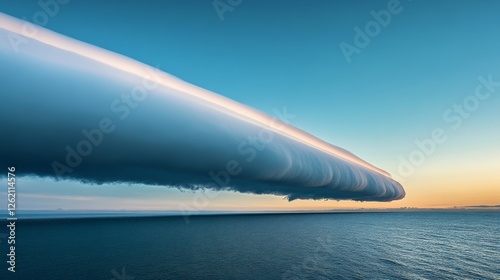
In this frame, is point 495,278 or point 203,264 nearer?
point 495,278

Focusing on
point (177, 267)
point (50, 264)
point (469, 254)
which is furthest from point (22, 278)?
point (469, 254)

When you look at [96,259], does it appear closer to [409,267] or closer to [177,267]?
[177,267]

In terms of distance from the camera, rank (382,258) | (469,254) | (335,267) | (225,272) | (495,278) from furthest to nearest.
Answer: (469,254) → (382,258) → (335,267) → (225,272) → (495,278)

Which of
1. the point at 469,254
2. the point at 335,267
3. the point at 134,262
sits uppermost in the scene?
the point at 134,262

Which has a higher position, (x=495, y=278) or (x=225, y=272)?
(x=225, y=272)

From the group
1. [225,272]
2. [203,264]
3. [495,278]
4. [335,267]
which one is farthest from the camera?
[203,264]

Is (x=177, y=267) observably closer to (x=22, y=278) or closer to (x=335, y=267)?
(x=22, y=278)

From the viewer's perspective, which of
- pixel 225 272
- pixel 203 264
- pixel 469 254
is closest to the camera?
pixel 225 272

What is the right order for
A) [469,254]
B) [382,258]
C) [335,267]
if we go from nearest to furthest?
1. [335,267]
2. [382,258]
3. [469,254]

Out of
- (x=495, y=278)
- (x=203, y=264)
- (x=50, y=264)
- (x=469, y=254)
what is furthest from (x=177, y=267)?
(x=469, y=254)
